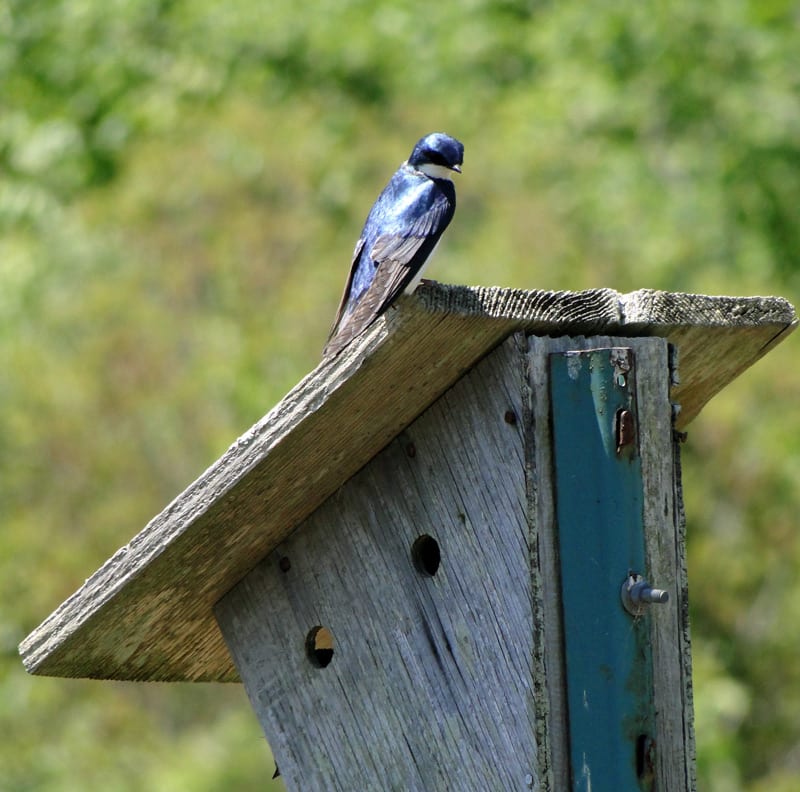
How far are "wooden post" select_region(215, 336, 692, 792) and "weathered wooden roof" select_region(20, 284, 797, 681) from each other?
0.06m

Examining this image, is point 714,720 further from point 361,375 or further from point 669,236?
point 361,375

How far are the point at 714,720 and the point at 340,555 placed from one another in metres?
5.65

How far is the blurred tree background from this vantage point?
7305 mm

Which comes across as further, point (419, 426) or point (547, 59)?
point (547, 59)

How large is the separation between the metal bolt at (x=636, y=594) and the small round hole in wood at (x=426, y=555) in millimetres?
307

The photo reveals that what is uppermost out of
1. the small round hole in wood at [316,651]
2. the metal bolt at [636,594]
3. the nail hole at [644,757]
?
the small round hole in wood at [316,651]

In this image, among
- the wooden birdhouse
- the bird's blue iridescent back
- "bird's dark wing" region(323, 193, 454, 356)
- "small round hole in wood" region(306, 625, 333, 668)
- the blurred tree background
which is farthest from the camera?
the blurred tree background

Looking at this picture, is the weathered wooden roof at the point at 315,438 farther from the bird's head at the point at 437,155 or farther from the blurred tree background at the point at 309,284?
the blurred tree background at the point at 309,284

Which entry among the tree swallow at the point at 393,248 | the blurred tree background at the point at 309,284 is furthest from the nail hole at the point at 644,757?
the blurred tree background at the point at 309,284

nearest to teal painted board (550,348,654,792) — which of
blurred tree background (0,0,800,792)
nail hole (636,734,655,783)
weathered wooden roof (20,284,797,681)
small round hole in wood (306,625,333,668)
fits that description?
nail hole (636,734,655,783)

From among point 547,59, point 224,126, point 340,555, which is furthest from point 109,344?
point 340,555

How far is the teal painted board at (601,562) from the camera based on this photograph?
188cm

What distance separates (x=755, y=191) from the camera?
26.0ft

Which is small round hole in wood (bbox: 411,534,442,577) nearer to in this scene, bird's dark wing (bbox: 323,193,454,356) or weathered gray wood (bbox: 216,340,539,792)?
weathered gray wood (bbox: 216,340,539,792)
